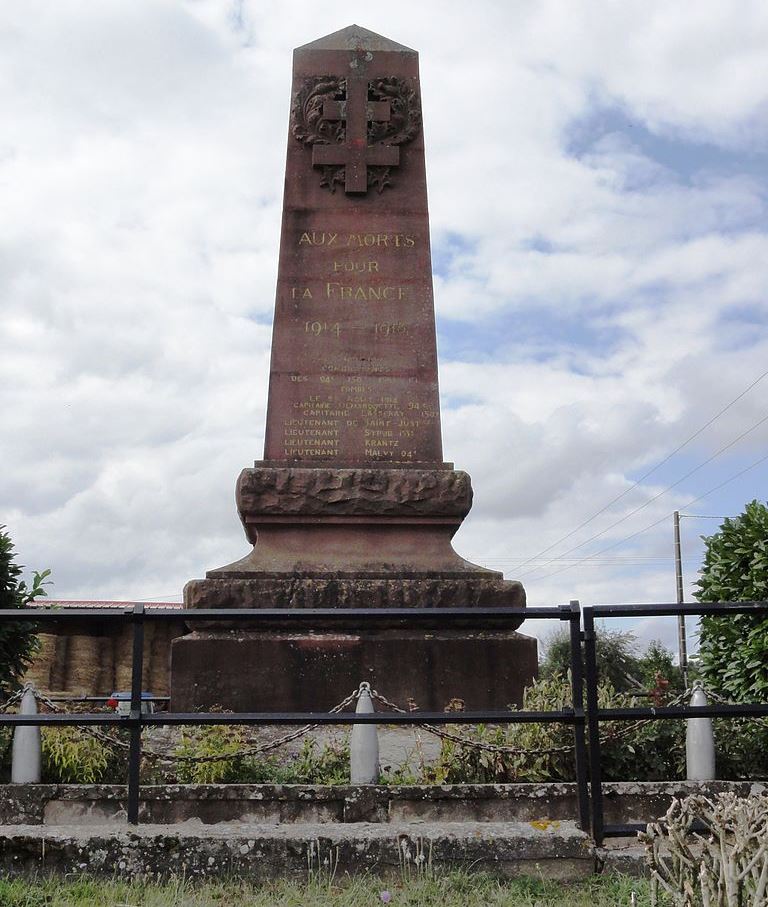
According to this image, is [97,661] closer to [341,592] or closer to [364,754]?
[341,592]

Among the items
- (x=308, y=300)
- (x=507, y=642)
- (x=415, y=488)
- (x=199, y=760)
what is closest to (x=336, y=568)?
(x=415, y=488)

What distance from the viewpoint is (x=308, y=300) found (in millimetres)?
9734

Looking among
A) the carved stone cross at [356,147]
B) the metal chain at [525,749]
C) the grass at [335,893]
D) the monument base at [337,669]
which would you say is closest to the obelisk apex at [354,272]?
the carved stone cross at [356,147]

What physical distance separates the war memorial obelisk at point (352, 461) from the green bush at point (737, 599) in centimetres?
143

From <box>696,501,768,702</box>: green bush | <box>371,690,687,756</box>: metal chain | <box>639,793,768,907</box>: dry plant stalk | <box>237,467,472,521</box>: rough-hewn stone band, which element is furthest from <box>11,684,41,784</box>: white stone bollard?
<box>696,501,768,702</box>: green bush

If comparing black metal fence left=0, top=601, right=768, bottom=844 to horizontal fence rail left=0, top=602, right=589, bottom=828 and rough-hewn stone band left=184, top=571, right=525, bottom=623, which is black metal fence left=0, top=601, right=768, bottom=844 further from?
rough-hewn stone band left=184, top=571, right=525, bottom=623

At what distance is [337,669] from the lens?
820 centimetres

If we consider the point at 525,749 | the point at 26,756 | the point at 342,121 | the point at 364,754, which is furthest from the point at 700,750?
the point at 342,121

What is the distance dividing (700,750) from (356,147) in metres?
6.72

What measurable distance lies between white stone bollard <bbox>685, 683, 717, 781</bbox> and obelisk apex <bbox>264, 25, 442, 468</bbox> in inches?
175

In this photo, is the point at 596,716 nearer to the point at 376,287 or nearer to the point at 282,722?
the point at 282,722

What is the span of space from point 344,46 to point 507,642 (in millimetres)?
5928

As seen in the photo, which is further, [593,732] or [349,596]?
[349,596]

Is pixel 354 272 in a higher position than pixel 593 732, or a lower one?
higher
